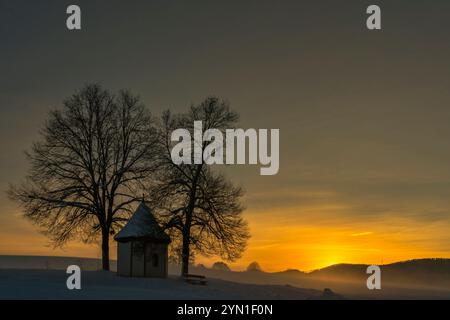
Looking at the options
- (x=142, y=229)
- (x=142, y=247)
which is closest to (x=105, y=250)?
(x=142, y=247)

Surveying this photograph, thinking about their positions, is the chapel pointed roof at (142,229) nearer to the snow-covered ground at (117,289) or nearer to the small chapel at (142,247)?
the small chapel at (142,247)

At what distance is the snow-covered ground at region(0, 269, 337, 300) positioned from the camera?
3088 centimetres


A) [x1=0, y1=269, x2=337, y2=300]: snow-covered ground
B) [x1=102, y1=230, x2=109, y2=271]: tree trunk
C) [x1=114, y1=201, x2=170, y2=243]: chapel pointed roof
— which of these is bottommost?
[x1=0, y1=269, x2=337, y2=300]: snow-covered ground

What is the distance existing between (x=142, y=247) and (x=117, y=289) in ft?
27.3

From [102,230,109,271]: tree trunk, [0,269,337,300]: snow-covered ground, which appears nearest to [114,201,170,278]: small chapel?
[0,269,337,300]: snow-covered ground

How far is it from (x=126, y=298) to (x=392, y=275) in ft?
347

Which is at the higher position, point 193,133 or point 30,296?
point 193,133

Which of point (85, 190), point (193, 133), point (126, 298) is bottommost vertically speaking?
point (126, 298)

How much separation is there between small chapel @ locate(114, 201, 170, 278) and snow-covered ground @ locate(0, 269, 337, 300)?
152cm

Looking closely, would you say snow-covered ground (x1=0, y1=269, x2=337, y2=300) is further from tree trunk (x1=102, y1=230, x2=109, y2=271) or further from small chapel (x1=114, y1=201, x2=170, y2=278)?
tree trunk (x1=102, y1=230, x2=109, y2=271)
